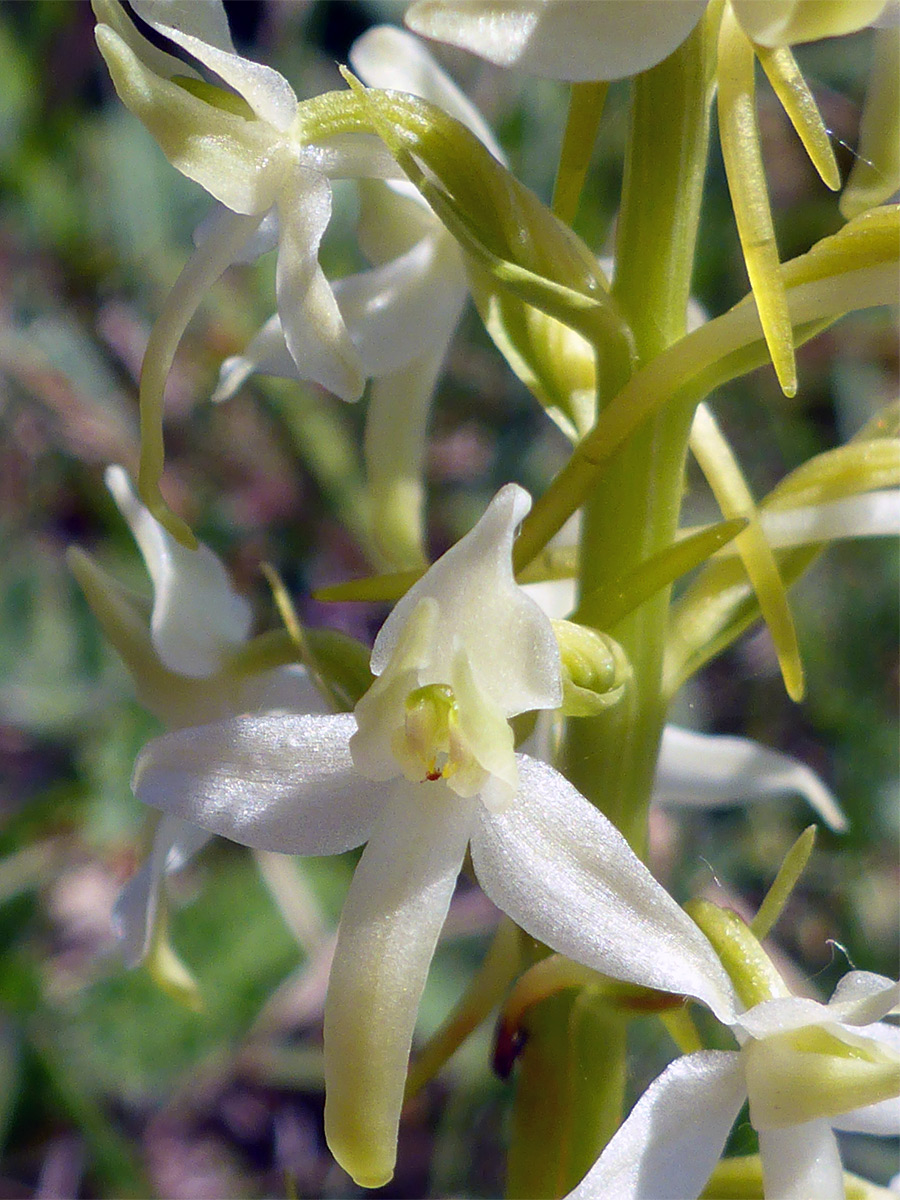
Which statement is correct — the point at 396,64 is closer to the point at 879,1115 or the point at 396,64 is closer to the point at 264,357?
the point at 264,357

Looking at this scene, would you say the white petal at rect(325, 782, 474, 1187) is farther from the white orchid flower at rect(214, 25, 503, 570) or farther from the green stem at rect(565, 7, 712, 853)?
the white orchid flower at rect(214, 25, 503, 570)

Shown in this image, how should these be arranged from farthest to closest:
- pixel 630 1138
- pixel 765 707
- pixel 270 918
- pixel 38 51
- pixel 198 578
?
pixel 765 707 → pixel 38 51 → pixel 270 918 → pixel 198 578 → pixel 630 1138

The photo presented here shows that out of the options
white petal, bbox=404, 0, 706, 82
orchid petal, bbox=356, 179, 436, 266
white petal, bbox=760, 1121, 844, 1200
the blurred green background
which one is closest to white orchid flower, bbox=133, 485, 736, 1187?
white petal, bbox=760, 1121, 844, 1200

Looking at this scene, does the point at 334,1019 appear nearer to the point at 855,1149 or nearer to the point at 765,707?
the point at 855,1149

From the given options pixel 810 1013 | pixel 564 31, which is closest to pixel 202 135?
pixel 564 31

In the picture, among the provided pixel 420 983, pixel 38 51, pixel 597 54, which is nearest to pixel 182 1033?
pixel 420 983

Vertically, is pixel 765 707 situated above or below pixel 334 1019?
below
